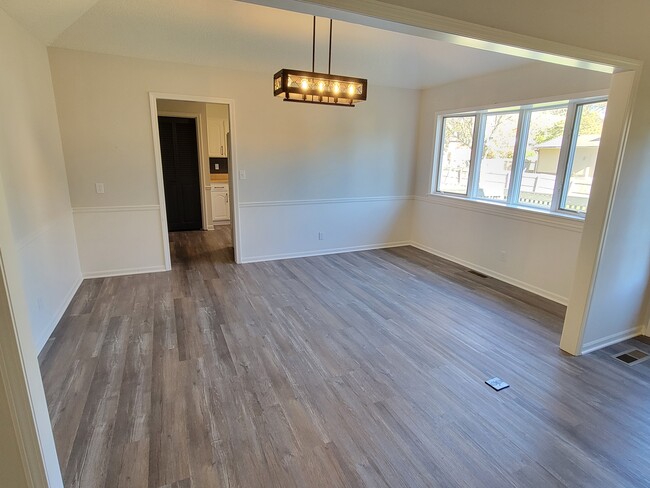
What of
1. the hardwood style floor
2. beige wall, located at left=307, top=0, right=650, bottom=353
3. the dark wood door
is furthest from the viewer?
the dark wood door

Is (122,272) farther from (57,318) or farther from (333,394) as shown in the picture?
(333,394)

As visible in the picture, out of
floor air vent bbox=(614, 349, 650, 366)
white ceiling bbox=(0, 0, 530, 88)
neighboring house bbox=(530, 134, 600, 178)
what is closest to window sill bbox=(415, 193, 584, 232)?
neighboring house bbox=(530, 134, 600, 178)

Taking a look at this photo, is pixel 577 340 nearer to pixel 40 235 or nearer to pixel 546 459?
pixel 546 459

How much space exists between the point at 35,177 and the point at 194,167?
13.2ft

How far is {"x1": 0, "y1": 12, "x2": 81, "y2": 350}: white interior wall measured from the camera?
2.62 meters

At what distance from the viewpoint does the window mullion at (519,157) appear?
4.20m

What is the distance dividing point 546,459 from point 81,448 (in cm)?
251

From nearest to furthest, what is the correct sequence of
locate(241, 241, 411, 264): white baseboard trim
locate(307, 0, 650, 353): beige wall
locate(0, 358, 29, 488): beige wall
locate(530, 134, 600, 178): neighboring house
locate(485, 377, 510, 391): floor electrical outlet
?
locate(0, 358, 29, 488): beige wall, locate(307, 0, 650, 353): beige wall, locate(485, 377, 510, 391): floor electrical outlet, locate(530, 134, 600, 178): neighboring house, locate(241, 241, 411, 264): white baseboard trim

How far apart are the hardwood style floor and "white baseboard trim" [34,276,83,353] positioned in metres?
0.07

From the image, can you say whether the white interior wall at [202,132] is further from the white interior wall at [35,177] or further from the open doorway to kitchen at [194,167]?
the white interior wall at [35,177]

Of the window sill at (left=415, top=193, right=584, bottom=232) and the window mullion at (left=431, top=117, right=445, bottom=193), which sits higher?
the window mullion at (left=431, top=117, right=445, bottom=193)

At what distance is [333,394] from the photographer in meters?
2.34

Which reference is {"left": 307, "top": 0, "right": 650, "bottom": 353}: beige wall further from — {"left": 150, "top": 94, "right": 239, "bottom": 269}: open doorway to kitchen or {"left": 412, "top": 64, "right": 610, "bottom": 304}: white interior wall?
{"left": 150, "top": 94, "right": 239, "bottom": 269}: open doorway to kitchen

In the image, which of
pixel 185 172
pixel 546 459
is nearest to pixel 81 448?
pixel 546 459
